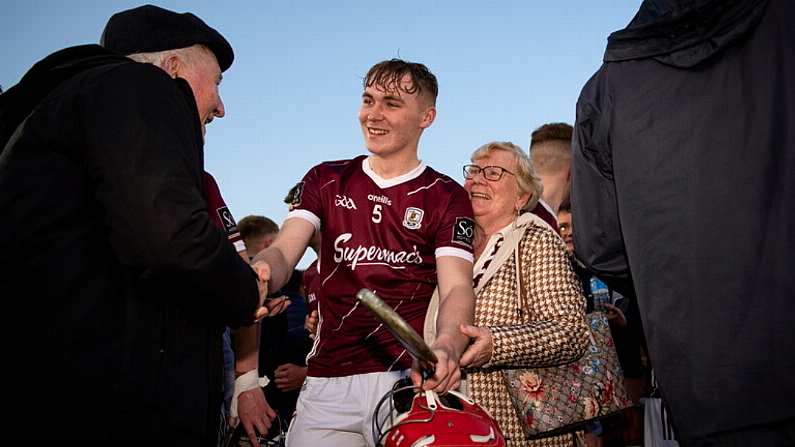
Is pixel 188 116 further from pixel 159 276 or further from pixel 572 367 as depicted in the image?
pixel 572 367

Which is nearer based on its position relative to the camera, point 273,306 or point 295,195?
point 273,306

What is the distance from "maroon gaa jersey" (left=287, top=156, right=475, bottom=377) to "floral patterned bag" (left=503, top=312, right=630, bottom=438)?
611 mm

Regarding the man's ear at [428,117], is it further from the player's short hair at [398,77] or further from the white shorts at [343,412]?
the white shorts at [343,412]

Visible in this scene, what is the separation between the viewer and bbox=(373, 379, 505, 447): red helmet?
2814 millimetres

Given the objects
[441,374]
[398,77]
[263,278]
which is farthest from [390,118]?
[441,374]

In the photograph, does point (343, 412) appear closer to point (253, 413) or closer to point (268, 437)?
point (253, 413)

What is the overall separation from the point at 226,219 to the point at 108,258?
1.66 metres

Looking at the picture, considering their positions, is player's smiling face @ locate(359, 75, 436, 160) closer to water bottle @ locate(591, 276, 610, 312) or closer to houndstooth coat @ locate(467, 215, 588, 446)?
houndstooth coat @ locate(467, 215, 588, 446)

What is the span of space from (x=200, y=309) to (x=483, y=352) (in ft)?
4.66

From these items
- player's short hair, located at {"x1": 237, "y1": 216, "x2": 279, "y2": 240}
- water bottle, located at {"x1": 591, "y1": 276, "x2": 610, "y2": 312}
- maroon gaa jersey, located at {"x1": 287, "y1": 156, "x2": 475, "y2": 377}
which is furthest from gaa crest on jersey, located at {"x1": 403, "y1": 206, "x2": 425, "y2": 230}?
player's short hair, located at {"x1": 237, "y1": 216, "x2": 279, "y2": 240}

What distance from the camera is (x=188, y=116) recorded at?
8.80 feet

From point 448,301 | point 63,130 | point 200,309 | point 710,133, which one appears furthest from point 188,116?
point 710,133

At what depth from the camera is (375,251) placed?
13.6 feet

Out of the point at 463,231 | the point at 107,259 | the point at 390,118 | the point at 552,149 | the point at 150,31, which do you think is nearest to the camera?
the point at 107,259
